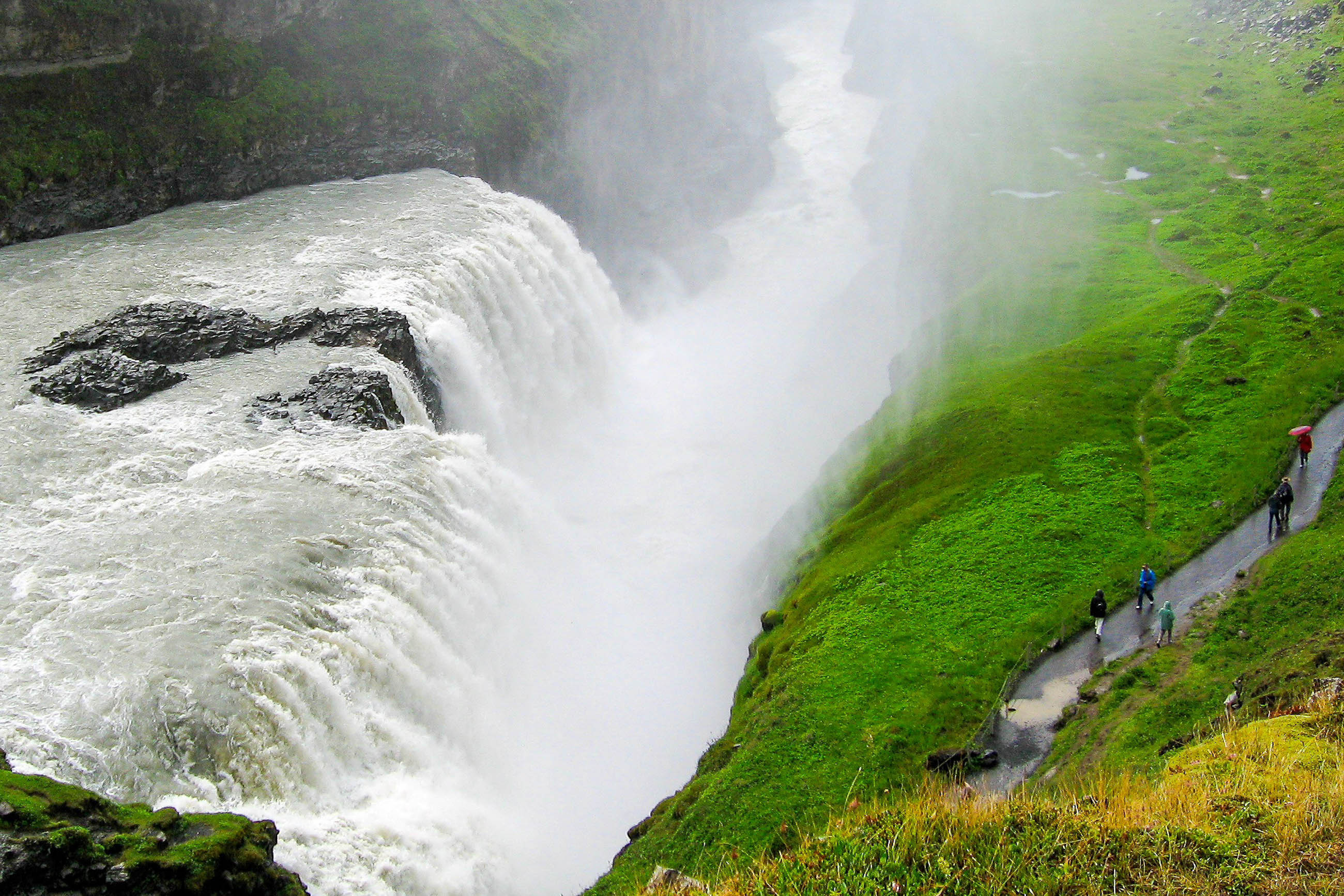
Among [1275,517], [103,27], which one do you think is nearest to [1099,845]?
[1275,517]

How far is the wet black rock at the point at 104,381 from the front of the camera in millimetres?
31641

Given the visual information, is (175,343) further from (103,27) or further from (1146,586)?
(1146,586)

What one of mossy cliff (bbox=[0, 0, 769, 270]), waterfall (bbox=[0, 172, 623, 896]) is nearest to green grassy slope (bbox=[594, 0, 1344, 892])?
waterfall (bbox=[0, 172, 623, 896])

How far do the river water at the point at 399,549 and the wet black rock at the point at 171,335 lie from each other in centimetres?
91

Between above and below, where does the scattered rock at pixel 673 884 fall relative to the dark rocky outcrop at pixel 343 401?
below

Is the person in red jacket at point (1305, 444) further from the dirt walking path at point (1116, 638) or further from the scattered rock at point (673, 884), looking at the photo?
the scattered rock at point (673, 884)

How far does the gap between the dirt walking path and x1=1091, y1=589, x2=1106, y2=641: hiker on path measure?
379 millimetres

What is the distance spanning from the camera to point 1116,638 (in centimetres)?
2723

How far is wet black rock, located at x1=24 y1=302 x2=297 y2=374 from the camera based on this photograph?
3419 centimetres

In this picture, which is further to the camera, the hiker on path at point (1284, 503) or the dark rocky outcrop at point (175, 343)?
the dark rocky outcrop at point (175, 343)

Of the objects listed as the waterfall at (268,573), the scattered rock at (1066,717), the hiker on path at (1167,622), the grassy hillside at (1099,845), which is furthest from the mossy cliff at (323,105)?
the hiker on path at (1167,622)

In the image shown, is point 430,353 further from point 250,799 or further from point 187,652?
point 250,799

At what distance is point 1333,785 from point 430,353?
3407 centimetres

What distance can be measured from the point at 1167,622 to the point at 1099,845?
595 inches
